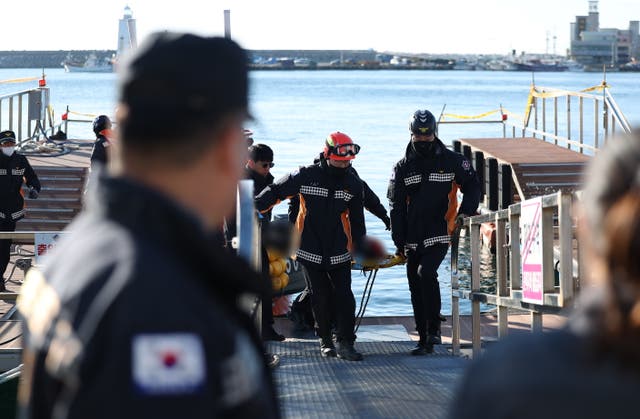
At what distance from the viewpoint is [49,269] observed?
1.76 meters

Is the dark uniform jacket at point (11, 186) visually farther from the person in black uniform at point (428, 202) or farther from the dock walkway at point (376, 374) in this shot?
the person in black uniform at point (428, 202)

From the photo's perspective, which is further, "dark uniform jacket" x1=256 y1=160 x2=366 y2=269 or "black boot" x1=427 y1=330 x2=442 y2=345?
"black boot" x1=427 y1=330 x2=442 y2=345

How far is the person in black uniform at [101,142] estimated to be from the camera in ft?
34.4

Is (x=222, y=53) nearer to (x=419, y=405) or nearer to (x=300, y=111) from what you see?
(x=419, y=405)

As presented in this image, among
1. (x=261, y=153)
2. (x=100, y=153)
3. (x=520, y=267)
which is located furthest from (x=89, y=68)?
(x=520, y=267)

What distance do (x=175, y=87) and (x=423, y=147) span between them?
7.23 metres

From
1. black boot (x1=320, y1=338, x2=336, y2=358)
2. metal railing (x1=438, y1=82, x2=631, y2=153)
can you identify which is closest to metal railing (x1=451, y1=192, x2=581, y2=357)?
metal railing (x1=438, y1=82, x2=631, y2=153)

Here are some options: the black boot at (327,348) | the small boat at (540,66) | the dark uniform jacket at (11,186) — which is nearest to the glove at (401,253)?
the black boot at (327,348)

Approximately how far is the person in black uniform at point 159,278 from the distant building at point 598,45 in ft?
597

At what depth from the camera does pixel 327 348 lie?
28.7ft

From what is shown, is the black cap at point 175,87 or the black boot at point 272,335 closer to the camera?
the black cap at point 175,87

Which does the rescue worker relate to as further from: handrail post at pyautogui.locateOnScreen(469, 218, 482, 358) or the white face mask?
the white face mask

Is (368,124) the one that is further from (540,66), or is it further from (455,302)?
(540,66)

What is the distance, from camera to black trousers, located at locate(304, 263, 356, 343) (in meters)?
8.65
